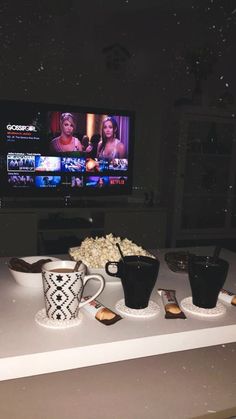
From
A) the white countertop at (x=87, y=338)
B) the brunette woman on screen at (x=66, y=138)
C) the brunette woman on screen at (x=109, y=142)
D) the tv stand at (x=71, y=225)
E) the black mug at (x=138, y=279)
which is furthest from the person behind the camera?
the brunette woman on screen at (x=109, y=142)

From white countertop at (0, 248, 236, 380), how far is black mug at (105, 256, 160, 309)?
0.04 m

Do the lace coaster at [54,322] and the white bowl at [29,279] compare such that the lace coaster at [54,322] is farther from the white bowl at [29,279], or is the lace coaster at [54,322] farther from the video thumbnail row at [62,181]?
the video thumbnail row at [62,181]

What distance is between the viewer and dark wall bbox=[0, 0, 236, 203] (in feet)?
9.14

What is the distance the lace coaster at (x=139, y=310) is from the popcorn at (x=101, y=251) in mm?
116

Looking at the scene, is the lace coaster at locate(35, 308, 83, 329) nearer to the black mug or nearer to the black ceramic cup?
the black mug

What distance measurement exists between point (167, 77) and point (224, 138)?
2.44 ft

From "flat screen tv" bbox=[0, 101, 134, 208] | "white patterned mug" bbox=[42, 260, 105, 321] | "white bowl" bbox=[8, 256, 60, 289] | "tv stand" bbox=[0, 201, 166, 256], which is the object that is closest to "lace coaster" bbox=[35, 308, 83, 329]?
"white patterned mug" bbox=[42, 260, 105, 321]

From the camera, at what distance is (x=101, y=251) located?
811 mm

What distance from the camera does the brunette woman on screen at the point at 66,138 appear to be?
276 centimetres

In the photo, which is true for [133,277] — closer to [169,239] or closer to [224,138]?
[169,239]

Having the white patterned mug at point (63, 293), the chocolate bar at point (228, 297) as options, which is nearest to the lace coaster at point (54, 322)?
the white patterned mug at point (63, 293)

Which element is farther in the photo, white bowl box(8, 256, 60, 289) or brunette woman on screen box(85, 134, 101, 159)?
brunette woman on screen box(85, 134, 101, 159)

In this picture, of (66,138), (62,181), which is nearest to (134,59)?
(66,138)

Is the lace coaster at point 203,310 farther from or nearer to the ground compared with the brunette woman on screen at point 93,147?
nearer to the ground
